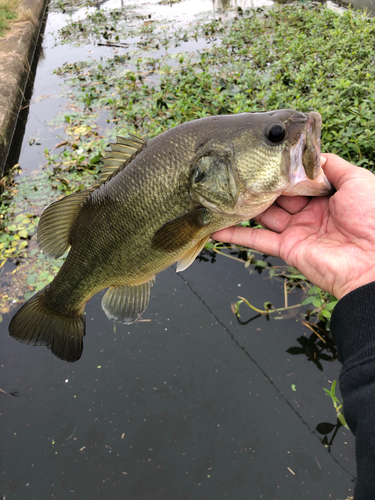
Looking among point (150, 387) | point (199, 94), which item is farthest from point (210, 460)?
point (199, 94)

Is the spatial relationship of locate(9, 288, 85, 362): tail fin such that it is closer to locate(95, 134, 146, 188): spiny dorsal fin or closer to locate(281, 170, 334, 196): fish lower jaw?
locate(95, 134, 146, 188): spiny dorsal fin

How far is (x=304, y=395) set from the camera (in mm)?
2453

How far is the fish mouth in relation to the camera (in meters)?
1.70

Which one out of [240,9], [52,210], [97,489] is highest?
[240,9]

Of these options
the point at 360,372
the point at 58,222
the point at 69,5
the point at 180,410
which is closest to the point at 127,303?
the point at 58,222

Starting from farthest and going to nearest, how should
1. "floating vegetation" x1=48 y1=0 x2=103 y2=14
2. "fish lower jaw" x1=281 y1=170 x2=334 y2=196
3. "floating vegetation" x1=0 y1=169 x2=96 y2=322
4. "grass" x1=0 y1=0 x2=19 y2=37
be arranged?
"floating vegetation" x1=48 y1=0 x2=103 y2=14 → "grass" x1=0 y1=0 x2=19 y2=37 → "floating vegetation" x1=0 y1=169 x2=96 y2=322 → "fish lower jaw" x1=281 y1=170 x2=334 y2=196

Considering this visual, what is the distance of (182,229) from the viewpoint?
1919 mm

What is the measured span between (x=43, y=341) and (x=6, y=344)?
106cm

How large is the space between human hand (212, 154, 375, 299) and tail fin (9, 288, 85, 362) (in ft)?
3.74

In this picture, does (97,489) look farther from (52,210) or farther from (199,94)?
(199,94)

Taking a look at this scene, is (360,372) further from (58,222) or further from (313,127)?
(58,222)

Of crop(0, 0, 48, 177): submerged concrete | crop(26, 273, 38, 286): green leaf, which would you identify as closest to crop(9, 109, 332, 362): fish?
crop(26, 273, 38, 286): green leaf

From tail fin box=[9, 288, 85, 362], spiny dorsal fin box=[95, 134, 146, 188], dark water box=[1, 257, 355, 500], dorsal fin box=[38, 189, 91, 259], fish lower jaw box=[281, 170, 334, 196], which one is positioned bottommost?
dark water box=[1, 257, 355, 500]

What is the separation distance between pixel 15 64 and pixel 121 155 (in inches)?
305
